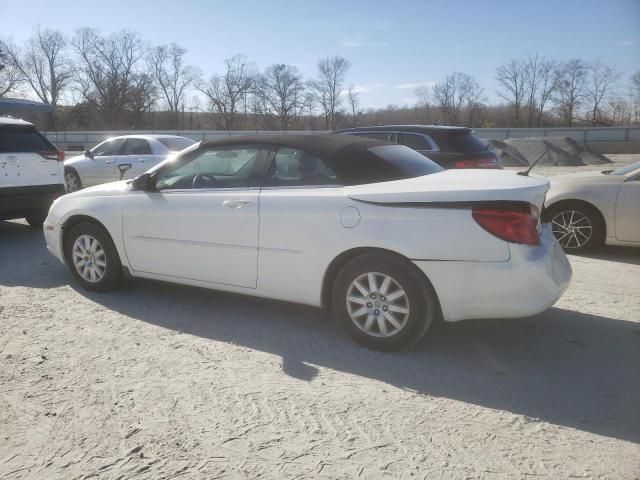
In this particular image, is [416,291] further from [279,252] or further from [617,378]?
[617,378]

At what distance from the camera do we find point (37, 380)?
3238 millimetres

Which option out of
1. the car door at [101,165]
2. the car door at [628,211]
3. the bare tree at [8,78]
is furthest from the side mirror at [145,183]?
the bare tree at [8,78]

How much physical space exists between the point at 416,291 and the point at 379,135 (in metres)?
5.88

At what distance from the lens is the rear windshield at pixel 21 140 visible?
290 inches

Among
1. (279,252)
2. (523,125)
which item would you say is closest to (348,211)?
(279,252)

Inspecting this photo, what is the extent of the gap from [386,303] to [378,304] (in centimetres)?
6

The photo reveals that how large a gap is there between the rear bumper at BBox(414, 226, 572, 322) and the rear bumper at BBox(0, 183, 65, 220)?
6.37 meters

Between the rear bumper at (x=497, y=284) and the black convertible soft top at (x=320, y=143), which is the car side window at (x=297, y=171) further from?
the rear bumper at (x=497, y=284)

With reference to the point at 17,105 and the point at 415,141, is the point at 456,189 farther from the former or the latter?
the point at 17,105

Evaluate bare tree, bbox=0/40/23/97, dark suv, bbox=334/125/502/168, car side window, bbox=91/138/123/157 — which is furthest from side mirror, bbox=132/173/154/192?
bare tree, bbox=0/40/23/97

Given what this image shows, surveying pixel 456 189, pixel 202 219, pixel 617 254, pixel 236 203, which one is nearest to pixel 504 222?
pixel 456 189

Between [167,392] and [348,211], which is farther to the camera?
[348,211]

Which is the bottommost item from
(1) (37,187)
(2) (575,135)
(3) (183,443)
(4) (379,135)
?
(3) (183,443)

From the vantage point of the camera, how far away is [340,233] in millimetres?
3592
